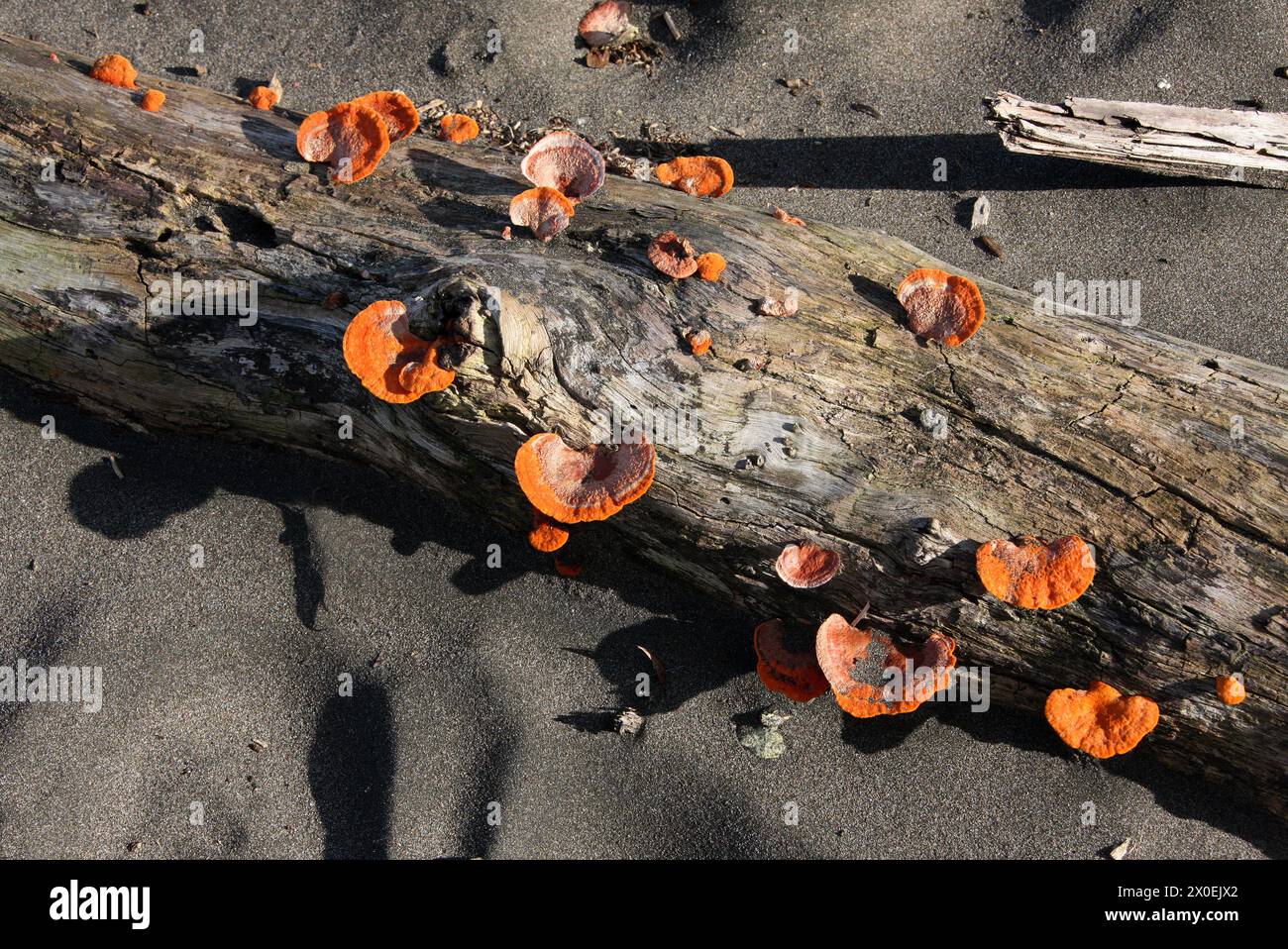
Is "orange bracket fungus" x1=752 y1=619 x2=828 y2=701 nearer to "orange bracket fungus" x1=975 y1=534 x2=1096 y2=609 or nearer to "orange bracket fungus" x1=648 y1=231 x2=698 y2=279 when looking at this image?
"orange bracket fungus" x1=975 y1=534 x2=1096 y2=609

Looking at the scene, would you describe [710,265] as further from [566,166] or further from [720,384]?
[566,166]

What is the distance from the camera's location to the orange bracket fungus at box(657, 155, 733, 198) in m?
5.12

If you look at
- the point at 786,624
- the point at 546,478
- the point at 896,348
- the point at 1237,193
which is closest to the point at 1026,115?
the point at 1237,193

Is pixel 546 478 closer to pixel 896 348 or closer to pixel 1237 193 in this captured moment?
pixel 896 348

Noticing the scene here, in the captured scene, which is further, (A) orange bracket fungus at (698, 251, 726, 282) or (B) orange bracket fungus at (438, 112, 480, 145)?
(B) orange bracket fungus at (438, 112, 480, 145)

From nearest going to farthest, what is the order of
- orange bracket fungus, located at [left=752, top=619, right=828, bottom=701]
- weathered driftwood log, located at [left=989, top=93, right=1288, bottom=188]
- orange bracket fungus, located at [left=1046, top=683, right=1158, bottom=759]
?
orange bracket fungus, located at [left=1046, top=683, right=1158, bottom=759] → orange bracket fungus, located at [left=752, top=619, right=828, bottom=701] → weathered driftwood log, located at [left=989, top=93, right=1288, bottom=188]

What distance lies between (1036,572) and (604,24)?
4861mm

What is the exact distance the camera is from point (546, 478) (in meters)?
3.91

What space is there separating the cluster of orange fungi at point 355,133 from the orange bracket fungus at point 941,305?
8.25 ft

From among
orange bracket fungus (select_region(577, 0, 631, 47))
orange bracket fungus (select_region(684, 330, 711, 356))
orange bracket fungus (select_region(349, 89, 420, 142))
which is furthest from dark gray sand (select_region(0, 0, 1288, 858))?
orange bracket fungus (select_region(577, 0, 631, 47))

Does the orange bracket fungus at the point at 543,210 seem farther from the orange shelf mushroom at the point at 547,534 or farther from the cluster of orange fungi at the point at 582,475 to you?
the orange shelf mushroom at the point at 547,534

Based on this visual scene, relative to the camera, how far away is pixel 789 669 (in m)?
4.27

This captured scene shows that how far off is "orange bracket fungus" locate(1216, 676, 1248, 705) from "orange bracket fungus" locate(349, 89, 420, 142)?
4.35 meters

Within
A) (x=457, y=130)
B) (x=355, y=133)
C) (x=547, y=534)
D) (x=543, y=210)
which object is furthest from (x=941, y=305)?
(x=355, y=133)
